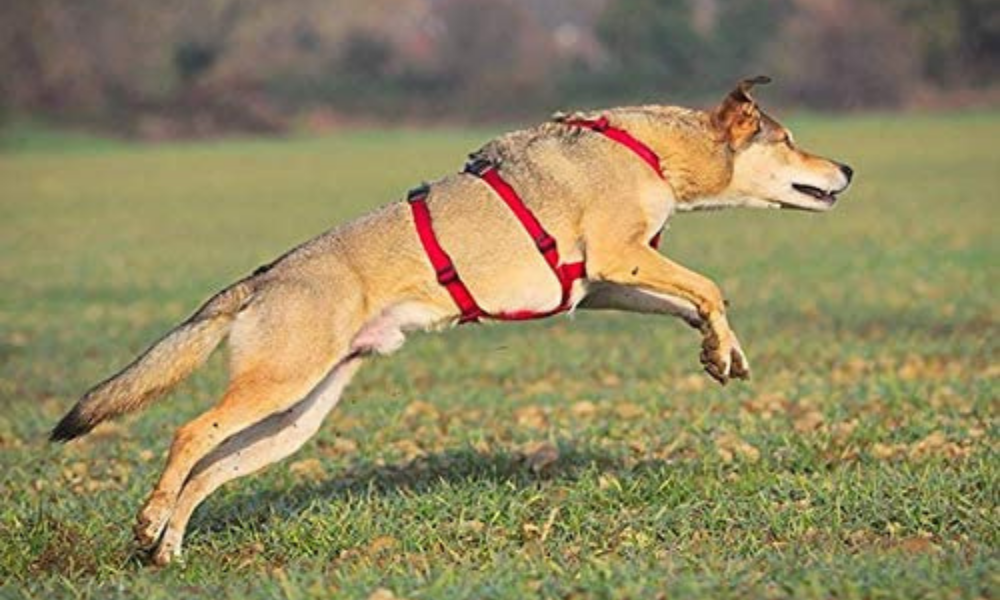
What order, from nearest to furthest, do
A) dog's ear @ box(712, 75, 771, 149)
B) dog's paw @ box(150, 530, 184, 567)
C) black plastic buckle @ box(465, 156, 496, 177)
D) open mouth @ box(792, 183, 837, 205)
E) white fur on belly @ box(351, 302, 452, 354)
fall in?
1. dog's paw @ box(150, 530, 184, 567)
2. white fur on belly @ box(351, 302, 452, 354)
3. black plastic buckle @ box(465, 156, 496, 177)
4. dog's ear @ box(712, 75, 771, 149)
5. open mouth @ box(792, 183, 837, 205)

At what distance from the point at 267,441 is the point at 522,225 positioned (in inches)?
65.2

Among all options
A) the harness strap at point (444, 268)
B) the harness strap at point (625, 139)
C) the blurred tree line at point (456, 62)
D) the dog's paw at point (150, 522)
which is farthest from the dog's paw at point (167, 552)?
A: the blurred tree line at point (456, 62)

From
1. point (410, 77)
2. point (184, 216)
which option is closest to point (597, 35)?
point (410, 77)

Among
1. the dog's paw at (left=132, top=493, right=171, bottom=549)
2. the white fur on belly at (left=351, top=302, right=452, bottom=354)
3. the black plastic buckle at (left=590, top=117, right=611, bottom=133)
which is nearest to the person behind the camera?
the dog's paw at (left=132, top=493, right=171, bottom=549)

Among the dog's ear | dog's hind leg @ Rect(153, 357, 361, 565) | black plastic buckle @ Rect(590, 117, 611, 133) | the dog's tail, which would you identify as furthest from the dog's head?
the dog's tail

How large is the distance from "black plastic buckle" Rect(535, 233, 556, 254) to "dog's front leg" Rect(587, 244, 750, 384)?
0.19 metres

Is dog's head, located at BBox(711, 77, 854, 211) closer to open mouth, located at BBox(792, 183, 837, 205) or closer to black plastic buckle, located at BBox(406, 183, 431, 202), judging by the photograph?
open mouth, located at BBox(792, 183, 837, 205)

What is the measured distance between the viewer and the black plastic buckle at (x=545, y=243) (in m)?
8.56

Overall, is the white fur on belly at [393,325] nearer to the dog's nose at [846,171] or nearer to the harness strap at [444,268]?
the harness strap at [444,268]

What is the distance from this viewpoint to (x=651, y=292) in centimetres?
879

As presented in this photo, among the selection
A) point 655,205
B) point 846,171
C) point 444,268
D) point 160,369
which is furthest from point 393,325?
point 846,171

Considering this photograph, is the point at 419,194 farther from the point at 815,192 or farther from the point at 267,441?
the point at 815,192

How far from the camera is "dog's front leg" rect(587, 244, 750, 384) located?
8.57 meters

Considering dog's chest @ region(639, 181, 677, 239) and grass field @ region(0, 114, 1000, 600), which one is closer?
grass field @ region(0, 114, 1000, 600)
